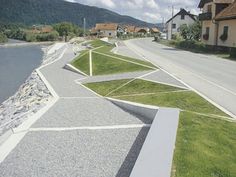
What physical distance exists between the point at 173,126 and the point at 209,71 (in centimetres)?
1345

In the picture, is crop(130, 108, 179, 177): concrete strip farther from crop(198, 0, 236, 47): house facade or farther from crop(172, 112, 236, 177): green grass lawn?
crop(198, 0, 236, 47): house facade

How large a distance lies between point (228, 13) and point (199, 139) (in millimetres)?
34432

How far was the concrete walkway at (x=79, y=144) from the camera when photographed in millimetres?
7688

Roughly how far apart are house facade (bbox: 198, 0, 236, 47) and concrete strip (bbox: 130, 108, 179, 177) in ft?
99.3

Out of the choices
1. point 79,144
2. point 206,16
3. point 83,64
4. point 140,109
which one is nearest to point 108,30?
point 206,16

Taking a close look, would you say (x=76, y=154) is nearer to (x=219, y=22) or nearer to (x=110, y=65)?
(x=110, y=65)

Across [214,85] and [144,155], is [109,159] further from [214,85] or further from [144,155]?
[214,85]

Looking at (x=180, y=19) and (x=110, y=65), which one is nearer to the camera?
(x=110, y=65)

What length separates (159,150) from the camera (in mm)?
7594

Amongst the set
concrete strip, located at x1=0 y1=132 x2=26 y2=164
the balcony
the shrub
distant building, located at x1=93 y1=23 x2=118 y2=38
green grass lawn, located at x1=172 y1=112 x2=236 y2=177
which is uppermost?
the balcony

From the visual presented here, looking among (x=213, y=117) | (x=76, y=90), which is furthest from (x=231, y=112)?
(x=76, y=90)

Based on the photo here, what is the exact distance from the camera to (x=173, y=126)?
9258 mm

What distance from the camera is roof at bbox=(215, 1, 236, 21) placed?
126ft

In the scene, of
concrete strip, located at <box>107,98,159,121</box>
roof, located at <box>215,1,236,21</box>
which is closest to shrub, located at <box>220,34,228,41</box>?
roof, located at <box>215,1,236,21</box>
